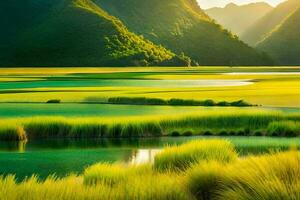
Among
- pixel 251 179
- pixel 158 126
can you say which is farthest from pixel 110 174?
pixel 158 126

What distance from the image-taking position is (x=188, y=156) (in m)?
14.5

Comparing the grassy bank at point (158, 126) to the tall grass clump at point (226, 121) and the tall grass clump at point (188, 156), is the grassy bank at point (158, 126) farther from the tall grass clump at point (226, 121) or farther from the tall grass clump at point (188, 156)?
the tall grass clump at point (188, 156)

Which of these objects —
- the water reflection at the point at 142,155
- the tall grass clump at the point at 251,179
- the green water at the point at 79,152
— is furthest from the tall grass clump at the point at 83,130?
the tall grass clump at the point at 251,179

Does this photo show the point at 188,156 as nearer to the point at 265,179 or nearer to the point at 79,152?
the point at 265,179

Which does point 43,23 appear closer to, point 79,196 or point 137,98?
point 137,98

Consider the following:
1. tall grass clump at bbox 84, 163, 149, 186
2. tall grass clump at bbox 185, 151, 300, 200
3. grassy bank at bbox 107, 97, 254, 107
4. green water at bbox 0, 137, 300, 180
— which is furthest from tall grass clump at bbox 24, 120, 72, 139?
grassy bank at bbox 107, 97, 254, 107

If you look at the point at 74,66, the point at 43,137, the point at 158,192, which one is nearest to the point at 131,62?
the point at 74,66

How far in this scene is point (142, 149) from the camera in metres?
21.5

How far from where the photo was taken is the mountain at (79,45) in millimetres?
178875

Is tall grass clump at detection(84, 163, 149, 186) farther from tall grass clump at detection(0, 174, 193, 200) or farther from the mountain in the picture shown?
the mountain

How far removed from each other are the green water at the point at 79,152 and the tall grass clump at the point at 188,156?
4.13 ft

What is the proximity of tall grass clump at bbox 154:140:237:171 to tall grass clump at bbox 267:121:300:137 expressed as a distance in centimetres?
1103

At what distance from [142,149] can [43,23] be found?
178 m

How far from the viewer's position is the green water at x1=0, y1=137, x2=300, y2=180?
1741cm
